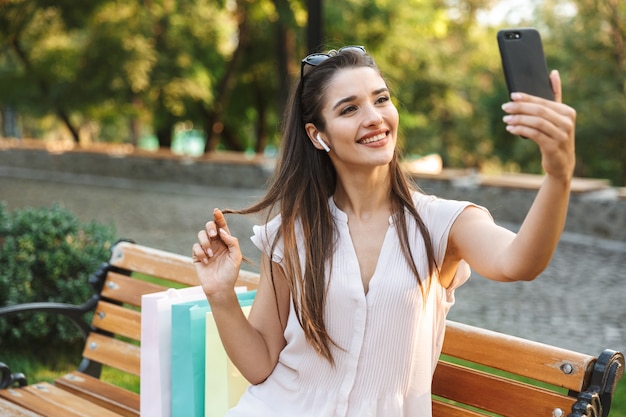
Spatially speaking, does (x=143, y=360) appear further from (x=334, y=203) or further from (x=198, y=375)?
(x=334, y=203)

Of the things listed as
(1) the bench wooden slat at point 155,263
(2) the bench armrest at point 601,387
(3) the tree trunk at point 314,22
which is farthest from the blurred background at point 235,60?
(2) the bench armrest at point 601,387

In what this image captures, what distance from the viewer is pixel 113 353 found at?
4.09 meters

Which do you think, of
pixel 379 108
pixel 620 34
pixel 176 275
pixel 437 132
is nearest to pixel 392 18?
pixel 620 34

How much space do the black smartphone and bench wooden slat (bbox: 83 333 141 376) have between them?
2596 millimetres

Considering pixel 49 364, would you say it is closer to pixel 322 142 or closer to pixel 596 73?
pixel 322 142

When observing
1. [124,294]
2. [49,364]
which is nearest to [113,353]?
[124,294]

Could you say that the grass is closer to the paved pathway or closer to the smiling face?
the paved pathway

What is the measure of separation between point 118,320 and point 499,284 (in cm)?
464

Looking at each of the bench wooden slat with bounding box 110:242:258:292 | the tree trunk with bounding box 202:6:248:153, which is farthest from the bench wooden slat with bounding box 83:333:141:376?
the tree trunk with bounding box 202:6:248:153

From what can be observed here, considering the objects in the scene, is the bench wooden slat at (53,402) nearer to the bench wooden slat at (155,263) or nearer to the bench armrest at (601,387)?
the bench wooden slat at (155,263)

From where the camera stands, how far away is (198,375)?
299cm

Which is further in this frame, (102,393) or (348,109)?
(102,393)

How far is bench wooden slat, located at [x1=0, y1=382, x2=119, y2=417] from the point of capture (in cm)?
360

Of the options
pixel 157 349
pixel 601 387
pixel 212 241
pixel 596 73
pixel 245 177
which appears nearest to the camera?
pixel 601 387
